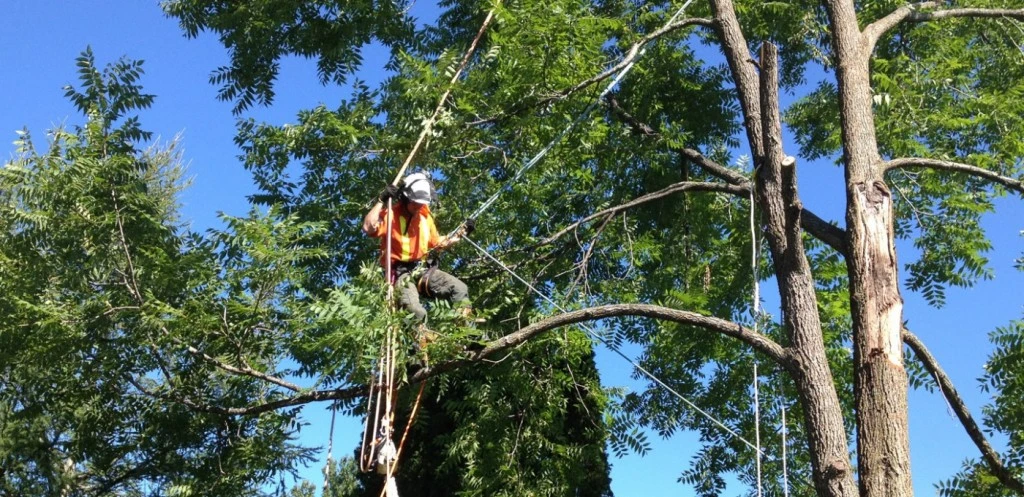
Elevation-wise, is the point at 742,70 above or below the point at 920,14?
below

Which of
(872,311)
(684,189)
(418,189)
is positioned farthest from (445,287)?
(872,311)

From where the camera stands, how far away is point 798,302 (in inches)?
244

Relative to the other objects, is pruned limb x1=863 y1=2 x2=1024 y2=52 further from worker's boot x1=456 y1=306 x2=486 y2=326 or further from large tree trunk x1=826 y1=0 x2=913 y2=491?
worker's boot x1=456 y1=306 x2=486 y2=326

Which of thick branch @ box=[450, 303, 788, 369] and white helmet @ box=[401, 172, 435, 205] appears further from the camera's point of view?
white helmet @ box=[401, 172, 435, 205]

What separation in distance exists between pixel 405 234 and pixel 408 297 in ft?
2.26

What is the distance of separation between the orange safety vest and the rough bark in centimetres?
222

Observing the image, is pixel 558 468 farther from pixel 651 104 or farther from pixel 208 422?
pixel 651 104

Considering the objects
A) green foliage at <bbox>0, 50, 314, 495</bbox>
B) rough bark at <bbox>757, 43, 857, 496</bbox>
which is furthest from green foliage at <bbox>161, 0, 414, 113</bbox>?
rough bark at <bbox>757, 43, 857, 496</bbox>

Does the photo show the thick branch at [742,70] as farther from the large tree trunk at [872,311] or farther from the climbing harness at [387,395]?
the climbing harness at [387,395]

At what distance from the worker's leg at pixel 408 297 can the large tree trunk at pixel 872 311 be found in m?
2.49

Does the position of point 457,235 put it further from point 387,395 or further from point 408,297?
point 387,395

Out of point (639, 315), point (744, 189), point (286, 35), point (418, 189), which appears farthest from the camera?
point (286, 35)

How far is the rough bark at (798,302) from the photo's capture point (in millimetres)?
5641

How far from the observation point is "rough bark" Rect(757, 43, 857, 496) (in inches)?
222
